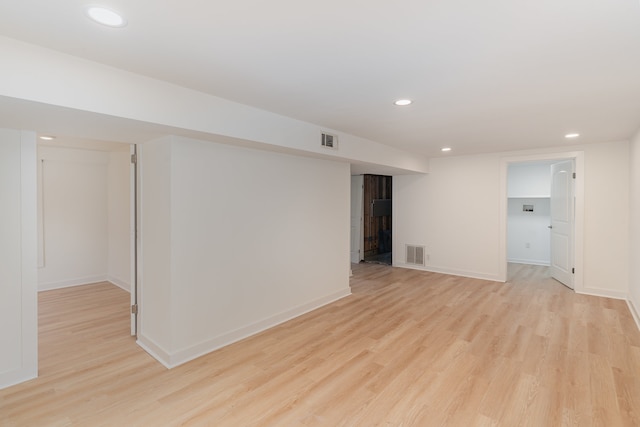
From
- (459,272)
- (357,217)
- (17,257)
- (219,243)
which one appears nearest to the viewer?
(17,257)

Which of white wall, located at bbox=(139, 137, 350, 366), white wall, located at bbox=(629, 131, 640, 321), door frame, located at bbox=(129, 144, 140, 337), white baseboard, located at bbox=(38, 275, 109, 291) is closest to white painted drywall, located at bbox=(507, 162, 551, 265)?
white wall, located at bbox=(629, 131, 640, 321)

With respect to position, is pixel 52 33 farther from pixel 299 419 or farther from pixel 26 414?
pixel 299 419

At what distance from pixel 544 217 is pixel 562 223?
185 cm

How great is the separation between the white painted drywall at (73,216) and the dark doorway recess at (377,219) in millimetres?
5273

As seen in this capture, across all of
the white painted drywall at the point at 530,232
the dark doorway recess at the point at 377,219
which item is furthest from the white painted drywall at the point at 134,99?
the white painted drywall at the point at 530,232

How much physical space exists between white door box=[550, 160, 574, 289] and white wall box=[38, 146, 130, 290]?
7067 millimetres

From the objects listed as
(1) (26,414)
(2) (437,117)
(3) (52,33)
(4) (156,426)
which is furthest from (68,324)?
(2) (437,117)

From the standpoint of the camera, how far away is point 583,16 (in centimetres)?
Answer: 150

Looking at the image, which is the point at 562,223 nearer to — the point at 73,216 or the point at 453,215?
the point at 453,215

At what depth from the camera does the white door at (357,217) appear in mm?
7363

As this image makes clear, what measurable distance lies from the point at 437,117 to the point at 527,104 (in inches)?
30.7

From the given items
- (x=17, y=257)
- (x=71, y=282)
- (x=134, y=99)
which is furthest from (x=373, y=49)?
(x=71, y=282)

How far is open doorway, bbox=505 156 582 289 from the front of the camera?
5033 mm

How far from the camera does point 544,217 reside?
22.8 feet
